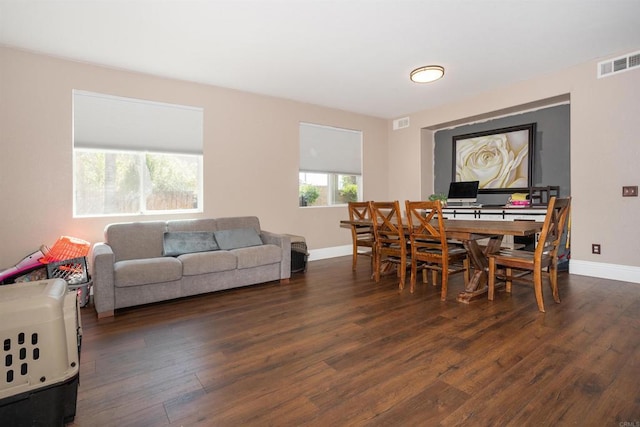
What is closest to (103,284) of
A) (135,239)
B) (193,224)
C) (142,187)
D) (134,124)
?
(135,239)

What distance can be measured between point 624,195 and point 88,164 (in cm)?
630

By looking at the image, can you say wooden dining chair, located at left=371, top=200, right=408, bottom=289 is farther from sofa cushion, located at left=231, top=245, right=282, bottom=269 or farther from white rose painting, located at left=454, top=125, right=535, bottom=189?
white rose painting, located at left=454, top=125, right=535, bottom=189

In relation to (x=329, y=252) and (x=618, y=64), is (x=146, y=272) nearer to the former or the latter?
(x=329, y=252)

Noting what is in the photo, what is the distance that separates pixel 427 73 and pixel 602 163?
→ 2.42 meters

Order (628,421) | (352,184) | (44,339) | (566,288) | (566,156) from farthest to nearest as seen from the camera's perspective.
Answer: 1. (352,184)
2. (566,156)
3. (566,288)
4. (628,421)
5. (44,339)

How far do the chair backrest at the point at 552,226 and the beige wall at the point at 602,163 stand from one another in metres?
1.53

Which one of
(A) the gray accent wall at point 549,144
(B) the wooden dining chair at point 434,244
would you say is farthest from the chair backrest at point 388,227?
(A) the gray accent wall at point 549,144

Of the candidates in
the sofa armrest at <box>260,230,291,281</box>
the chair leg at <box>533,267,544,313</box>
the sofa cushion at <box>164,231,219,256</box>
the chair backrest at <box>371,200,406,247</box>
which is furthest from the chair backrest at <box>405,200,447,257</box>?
the sofa cushion at <box>164,231,219,256</box>

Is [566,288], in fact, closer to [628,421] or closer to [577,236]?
[577,236]

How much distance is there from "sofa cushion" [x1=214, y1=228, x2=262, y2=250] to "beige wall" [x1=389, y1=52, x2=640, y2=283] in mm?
4167

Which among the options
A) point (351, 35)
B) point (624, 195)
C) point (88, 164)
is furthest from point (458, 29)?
point (88, 164)

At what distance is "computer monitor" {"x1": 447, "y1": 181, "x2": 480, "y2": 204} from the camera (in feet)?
18.2

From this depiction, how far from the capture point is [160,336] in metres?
2.40

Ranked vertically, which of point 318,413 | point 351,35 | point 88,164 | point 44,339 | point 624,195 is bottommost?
point 318,413
